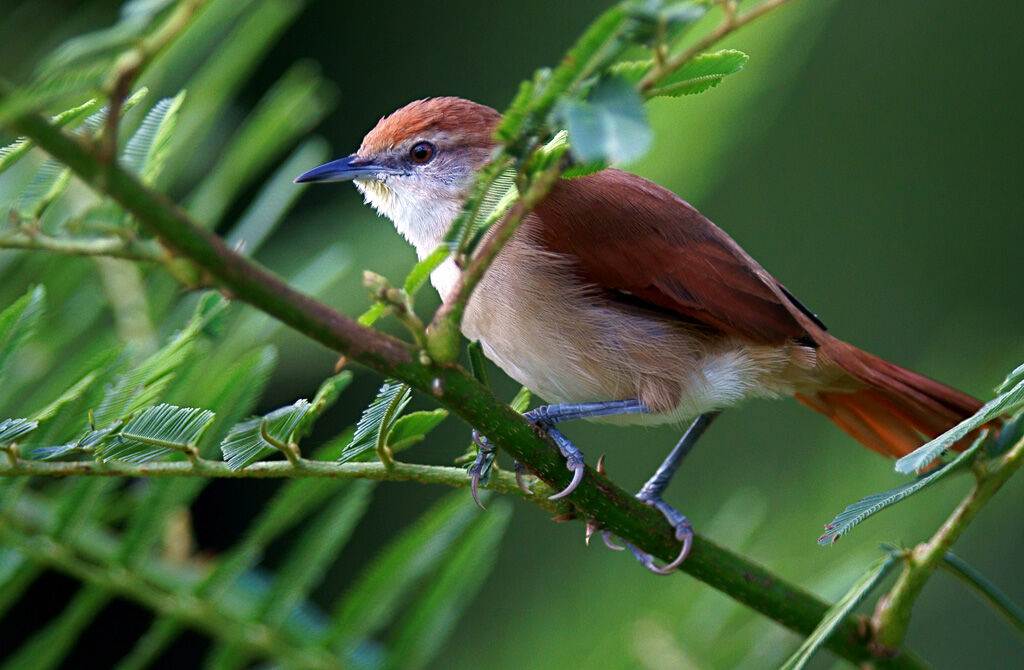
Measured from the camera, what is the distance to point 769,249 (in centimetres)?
554

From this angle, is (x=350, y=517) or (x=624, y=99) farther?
(x=350, y=517)

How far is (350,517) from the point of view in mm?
1994

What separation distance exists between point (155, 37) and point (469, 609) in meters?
3.11

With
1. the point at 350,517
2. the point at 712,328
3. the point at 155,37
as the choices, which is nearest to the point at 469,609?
the point at 712,328

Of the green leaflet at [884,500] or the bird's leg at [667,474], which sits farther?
the bird's leg at [667,474]

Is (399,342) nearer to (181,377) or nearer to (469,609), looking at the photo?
(181,377)

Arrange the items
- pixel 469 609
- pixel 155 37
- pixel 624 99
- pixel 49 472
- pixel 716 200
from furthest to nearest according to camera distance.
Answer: pixel 716 200 < pixel 469 609 < pixel 49 472 < pixel 624 99 < pixel 155 37

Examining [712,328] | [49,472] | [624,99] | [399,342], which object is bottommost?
[49,472]

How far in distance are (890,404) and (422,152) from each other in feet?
4.80

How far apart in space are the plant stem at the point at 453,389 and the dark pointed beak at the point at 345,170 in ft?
4.20

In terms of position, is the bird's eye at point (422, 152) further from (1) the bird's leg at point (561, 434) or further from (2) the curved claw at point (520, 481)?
→ (2) the curved claw at point (520, 481)

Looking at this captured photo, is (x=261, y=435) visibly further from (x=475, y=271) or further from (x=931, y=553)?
(x=931, y=553)

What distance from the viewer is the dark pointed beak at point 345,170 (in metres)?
2.76

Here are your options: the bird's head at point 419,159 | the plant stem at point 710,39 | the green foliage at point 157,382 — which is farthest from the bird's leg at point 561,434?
the bird's head at point 419,159
